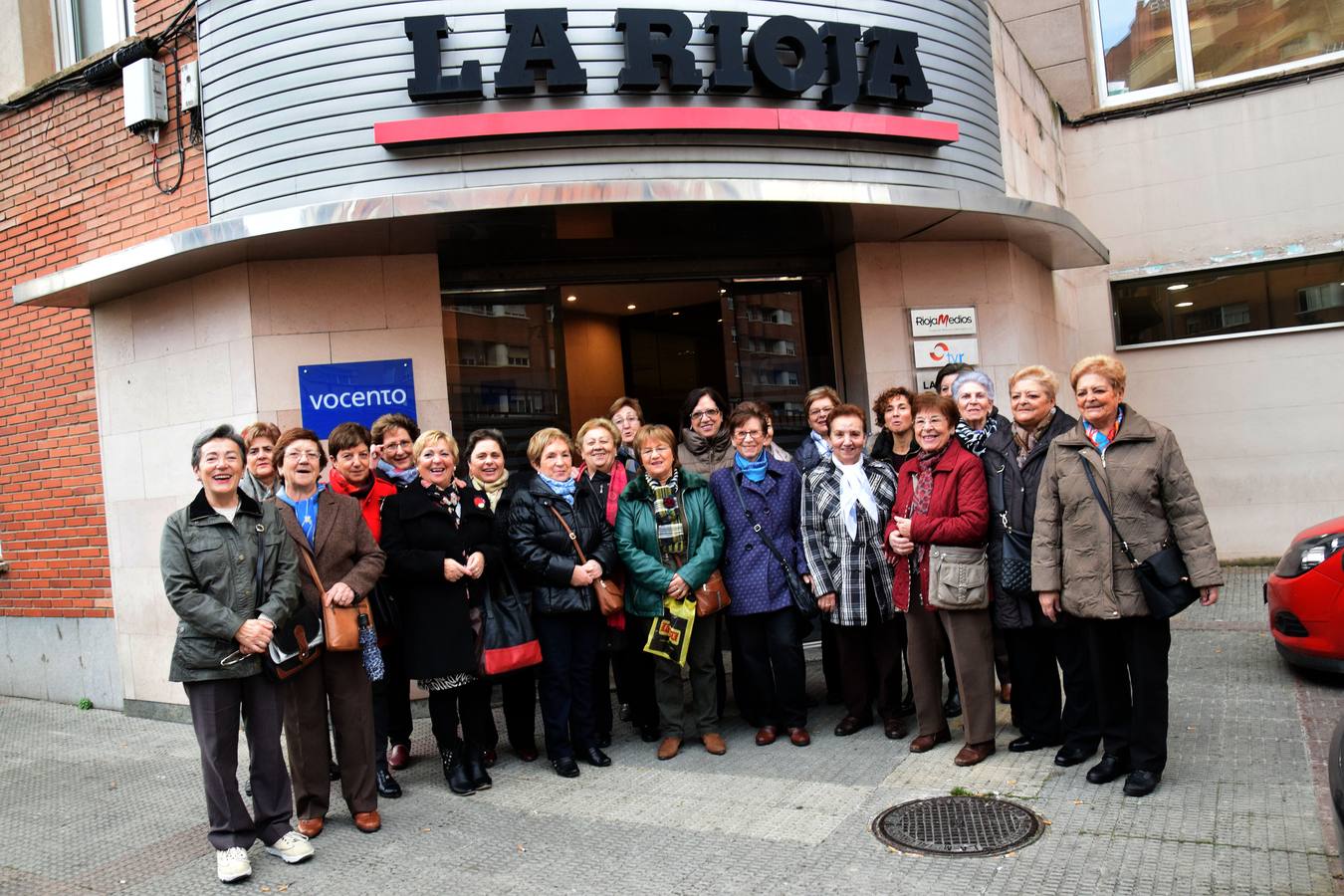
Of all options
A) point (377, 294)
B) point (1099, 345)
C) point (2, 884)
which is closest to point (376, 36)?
point (377, 294)

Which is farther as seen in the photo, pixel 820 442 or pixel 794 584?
pixel 820 442

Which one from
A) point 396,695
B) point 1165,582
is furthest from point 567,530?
point 1165,582

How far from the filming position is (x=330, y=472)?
553 centimetres

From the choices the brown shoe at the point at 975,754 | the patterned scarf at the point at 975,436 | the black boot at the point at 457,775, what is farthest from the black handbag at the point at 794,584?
the black boot at the point at 457,775

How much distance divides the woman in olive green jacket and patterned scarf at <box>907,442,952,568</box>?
3.64ft

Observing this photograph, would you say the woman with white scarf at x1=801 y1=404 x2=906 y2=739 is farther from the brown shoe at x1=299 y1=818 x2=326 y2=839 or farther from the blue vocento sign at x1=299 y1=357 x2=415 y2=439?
the blue vocento sign at x1=299 y1=357 x2=415 y2=439

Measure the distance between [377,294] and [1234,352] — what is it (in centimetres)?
864

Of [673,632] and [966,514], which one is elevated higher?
[966,514]

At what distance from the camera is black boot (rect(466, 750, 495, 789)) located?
17.9ft

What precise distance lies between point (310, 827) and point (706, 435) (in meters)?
3.22

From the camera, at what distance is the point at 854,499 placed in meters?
5.77

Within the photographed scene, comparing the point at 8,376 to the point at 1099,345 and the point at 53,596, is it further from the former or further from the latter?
the point at 1099,345

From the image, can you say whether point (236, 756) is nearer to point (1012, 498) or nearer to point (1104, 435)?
point (1012, 498)

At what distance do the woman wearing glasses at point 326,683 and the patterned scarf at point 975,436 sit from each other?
10.0ft
